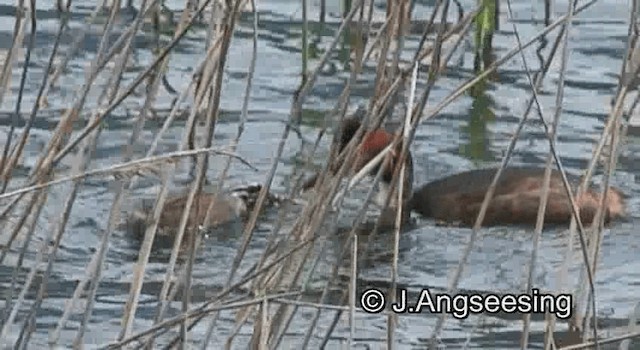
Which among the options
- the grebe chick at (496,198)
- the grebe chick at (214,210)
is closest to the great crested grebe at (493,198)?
the grebe chick at (496,198)

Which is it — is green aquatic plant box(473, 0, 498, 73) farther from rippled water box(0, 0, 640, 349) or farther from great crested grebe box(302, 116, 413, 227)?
great crested grebe box(302, 116, 413, 227)

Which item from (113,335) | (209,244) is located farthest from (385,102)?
(209,244)

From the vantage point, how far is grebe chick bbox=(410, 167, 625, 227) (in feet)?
22.1

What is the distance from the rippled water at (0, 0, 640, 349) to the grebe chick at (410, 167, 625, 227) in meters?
0.08

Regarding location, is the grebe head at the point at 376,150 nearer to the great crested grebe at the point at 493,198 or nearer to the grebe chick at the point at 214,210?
the great crested grebe at the point at 493,198

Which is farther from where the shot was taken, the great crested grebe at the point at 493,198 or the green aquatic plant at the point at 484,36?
the green aquatic plant at the point at 484,36

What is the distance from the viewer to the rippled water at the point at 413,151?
17.2ft

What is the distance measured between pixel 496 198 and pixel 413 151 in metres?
0.55

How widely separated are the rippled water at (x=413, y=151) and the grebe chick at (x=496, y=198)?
82 millimetres

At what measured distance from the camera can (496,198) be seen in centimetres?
689

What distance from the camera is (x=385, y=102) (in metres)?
3.61

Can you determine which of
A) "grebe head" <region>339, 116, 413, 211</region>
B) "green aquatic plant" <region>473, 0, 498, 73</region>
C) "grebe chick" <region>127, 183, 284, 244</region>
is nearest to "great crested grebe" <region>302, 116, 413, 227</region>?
"grebe head" <region>339, 116, 413, 211</region>

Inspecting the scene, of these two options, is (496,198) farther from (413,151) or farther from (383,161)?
(383,161)

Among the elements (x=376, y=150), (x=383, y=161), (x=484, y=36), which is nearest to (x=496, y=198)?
(x=376, y=150)
